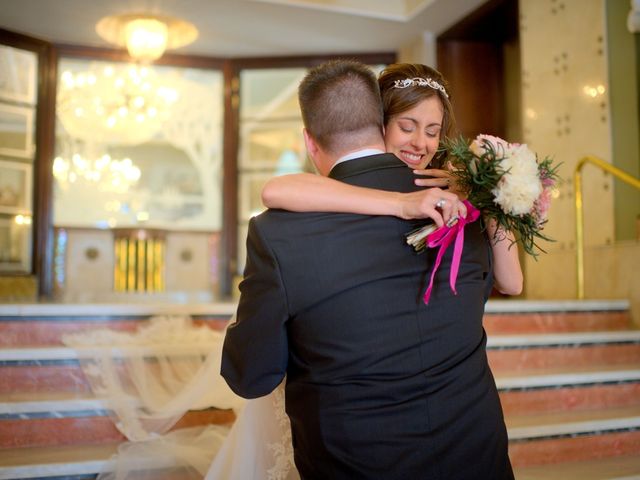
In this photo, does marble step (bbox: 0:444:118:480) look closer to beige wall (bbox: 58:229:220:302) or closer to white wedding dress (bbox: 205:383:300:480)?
white wedding dress (bbox: 205:383:300:480)

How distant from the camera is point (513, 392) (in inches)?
144

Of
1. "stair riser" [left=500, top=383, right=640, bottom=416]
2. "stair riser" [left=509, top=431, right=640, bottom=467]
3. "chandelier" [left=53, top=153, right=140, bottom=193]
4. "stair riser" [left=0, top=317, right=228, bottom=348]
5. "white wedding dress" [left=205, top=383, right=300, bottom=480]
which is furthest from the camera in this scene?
"chandelier" [left=53, top=153, right=140, bottom=193]

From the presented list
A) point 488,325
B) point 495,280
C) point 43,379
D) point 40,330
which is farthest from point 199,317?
point 495,280

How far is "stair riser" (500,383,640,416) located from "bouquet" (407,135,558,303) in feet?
7.75

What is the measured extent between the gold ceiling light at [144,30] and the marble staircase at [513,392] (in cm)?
416

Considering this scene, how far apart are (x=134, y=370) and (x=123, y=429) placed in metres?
0.47

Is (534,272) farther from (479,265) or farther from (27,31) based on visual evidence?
(27,31)

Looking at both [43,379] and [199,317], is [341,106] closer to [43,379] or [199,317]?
[43,379]

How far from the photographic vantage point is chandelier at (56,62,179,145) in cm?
877

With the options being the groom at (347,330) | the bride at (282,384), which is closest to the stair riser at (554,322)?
the bride at (282,384)

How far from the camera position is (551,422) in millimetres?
3422

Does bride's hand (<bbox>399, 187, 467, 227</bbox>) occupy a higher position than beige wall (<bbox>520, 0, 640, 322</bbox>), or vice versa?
beige wall (<bbox>520, 0, 640, 322</bbox>)

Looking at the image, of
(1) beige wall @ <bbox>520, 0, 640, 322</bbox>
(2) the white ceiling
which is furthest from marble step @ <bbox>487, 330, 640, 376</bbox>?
(2) the white ceiling

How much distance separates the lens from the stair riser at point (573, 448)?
326 cm
